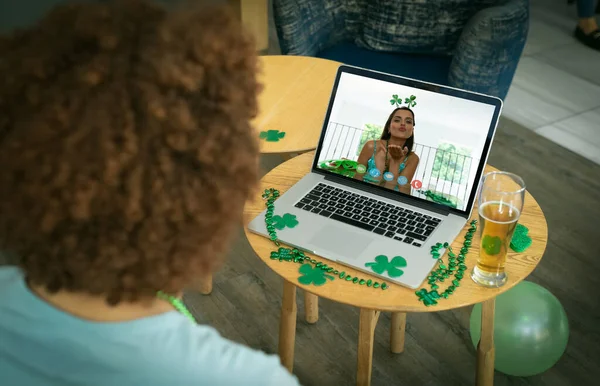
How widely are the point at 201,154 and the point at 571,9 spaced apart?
4188 mm

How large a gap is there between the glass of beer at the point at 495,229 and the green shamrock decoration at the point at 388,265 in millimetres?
141

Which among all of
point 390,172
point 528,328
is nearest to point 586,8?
point 528,328

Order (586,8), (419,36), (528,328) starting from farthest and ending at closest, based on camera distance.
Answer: (586,8), (419,36), (528,328)

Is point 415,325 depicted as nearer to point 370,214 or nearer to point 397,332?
point 397,332

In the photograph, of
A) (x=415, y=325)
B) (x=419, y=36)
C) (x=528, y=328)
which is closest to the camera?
(x=528, y=328)

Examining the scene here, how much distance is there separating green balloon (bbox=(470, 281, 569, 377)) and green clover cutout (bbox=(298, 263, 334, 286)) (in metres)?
0.57

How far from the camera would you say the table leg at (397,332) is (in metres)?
1.75

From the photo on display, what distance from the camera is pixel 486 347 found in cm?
144

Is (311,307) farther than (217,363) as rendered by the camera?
Yes

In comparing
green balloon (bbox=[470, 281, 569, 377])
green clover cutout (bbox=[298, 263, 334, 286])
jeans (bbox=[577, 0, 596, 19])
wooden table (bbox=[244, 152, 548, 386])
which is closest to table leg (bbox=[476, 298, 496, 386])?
wooden table (bbox=[244, 152, 548, 386])

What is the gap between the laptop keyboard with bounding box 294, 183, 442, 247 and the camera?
1.32m

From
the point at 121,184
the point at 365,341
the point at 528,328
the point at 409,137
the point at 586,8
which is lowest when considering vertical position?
Answer: the point at 528,328

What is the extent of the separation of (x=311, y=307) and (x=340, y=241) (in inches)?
24.2

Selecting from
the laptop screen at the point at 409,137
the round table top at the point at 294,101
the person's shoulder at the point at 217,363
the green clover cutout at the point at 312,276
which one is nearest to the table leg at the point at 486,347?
the laptop screen at the point at 409,137
